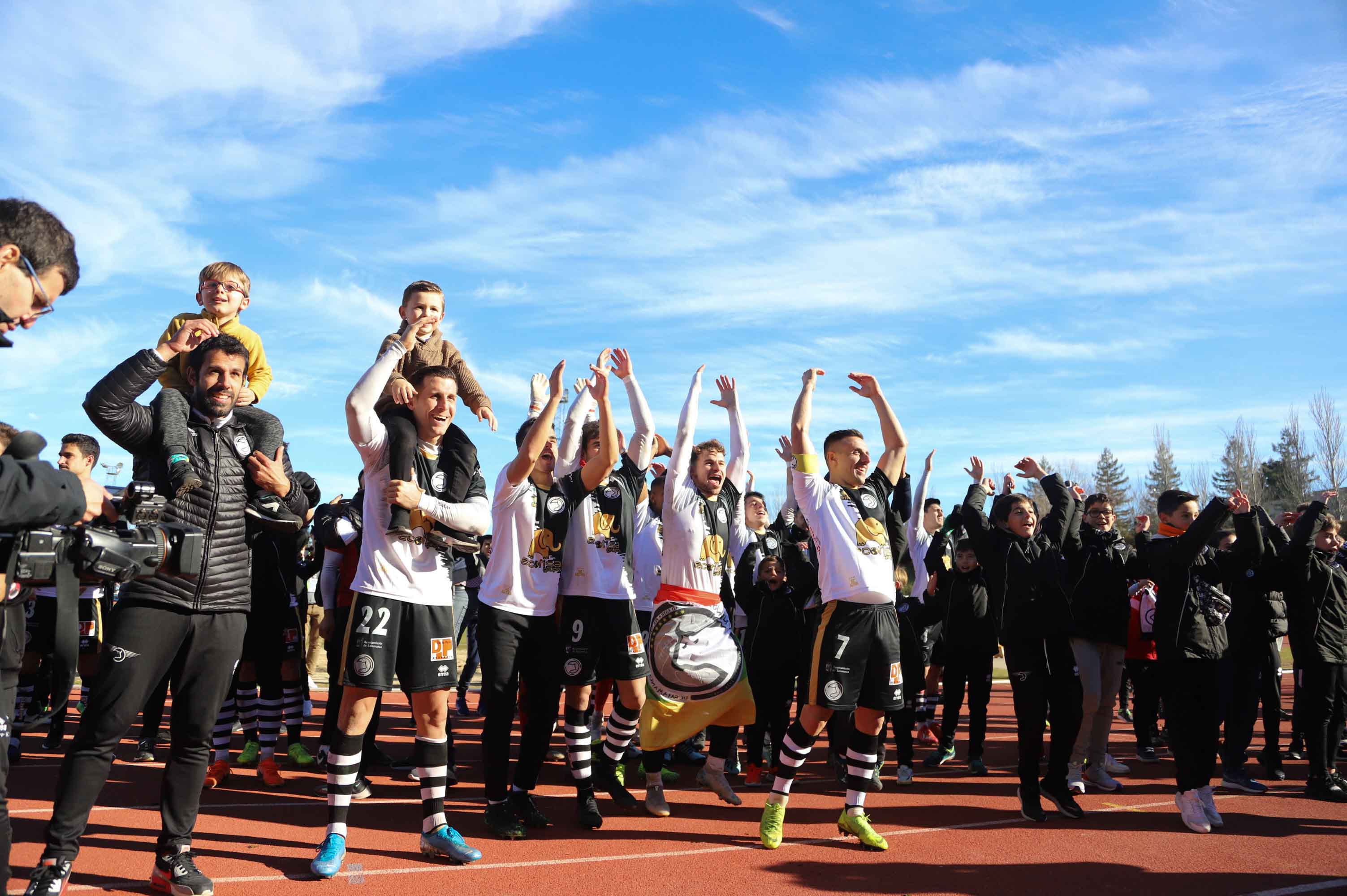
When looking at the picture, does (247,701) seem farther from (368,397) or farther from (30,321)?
(30,321)

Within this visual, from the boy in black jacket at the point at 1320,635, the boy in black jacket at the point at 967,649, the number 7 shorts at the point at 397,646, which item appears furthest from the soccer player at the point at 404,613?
the boy in black jacket at the point at 1320,635

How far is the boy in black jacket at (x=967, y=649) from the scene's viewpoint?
8203 mm

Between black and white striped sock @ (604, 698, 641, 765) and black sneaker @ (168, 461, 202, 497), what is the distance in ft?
10.1

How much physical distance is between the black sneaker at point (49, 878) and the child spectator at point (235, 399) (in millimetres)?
1584

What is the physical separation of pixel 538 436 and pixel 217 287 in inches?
81.0

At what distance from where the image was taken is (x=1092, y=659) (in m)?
7.05

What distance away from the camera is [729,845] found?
5.59 metres

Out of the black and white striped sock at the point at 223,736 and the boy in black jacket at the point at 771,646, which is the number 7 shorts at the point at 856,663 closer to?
the boy in black jacket at the point at 771,646

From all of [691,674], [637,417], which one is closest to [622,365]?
[637,417]

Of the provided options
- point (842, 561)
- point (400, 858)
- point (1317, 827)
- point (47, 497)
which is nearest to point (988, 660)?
point (1317, 827)

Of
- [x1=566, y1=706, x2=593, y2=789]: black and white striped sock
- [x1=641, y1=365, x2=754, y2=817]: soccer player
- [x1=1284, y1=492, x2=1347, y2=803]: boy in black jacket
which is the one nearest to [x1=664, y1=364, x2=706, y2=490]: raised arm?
[x1=641, y1=365, x2=754, y2=817]: soccer player

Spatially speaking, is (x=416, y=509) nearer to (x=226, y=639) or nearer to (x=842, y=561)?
(x=226, y=639)

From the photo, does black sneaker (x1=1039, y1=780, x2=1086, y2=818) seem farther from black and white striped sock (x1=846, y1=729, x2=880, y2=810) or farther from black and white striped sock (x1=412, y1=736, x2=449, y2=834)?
black and white striped sock (x1=412, y1=736, x2=449, y2=834)

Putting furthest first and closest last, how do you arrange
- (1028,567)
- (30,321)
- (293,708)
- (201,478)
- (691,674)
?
(293,708), (1028,567), (691,674), (201,478), (30,321)
